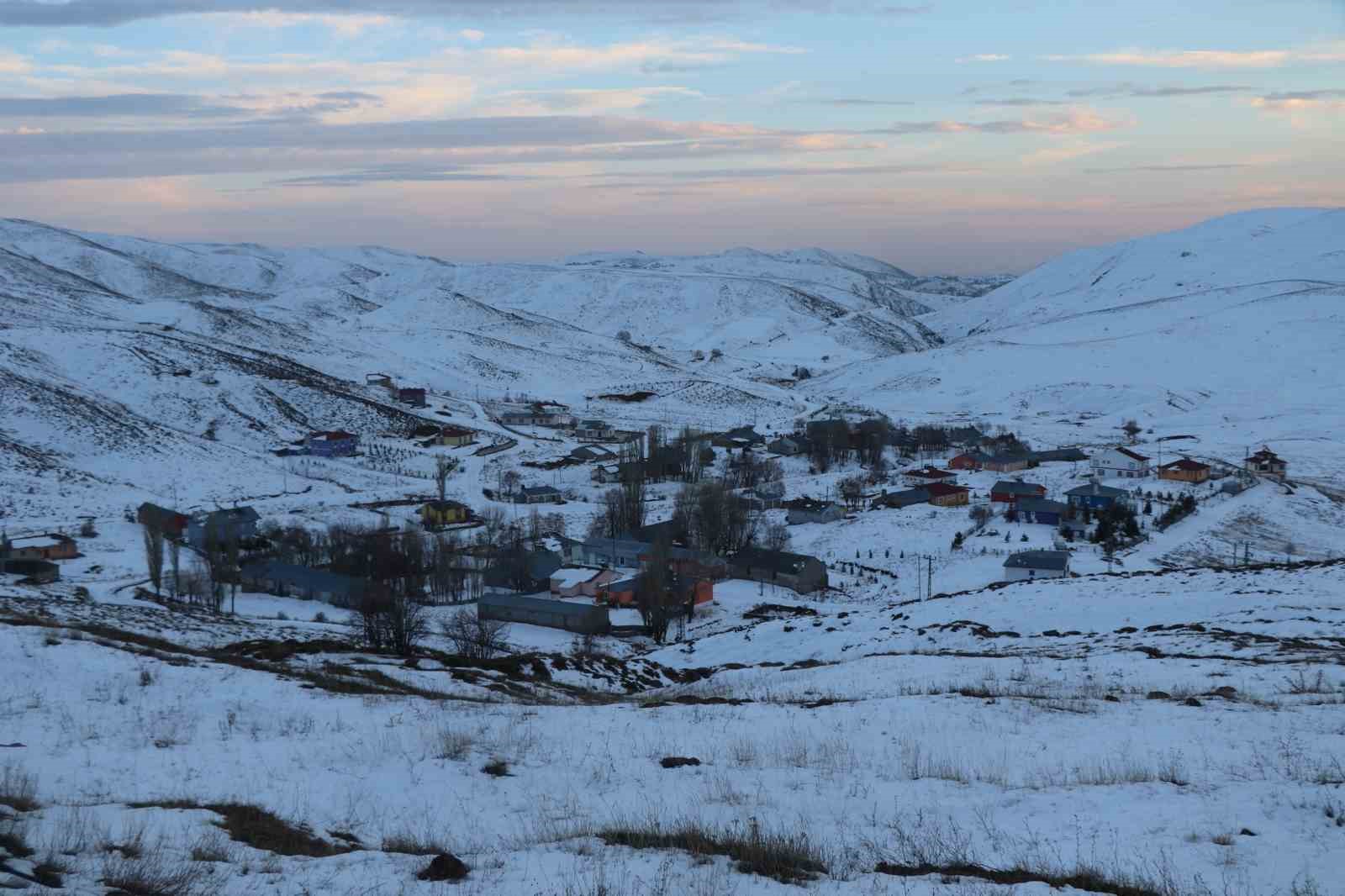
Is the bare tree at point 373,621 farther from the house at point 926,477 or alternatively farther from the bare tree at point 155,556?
the house at point 926,477

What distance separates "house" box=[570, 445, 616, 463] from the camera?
65.8m

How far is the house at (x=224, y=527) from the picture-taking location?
35.6m

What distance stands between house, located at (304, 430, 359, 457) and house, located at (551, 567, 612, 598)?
116 ft

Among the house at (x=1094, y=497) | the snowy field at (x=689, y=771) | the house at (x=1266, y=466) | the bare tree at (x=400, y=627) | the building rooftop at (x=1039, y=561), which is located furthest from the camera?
the house at (x=1266, y=466)

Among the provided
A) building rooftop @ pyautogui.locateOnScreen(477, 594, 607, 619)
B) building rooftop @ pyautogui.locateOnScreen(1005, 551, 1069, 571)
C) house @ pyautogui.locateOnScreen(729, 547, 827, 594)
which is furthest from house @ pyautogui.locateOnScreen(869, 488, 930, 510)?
building rooftop @ pyautogui.locateOnScreen(477, 594, 607, 619)

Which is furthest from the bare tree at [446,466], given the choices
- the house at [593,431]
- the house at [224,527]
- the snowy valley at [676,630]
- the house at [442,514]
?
the house at [593,431]

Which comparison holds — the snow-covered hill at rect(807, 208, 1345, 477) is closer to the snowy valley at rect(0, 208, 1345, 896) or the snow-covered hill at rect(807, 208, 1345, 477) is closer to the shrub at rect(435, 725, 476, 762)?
the snowy valley at rect(0, 208, 1345, 896)

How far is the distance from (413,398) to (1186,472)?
6157 cm

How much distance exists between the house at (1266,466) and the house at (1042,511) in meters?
16.1

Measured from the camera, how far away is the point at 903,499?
50438 millimetres

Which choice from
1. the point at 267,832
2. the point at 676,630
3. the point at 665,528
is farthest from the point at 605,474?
the point at 267,832

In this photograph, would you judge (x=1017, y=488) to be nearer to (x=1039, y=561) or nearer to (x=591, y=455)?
(x=1039, y=561)

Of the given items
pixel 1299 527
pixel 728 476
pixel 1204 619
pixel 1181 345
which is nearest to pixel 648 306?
pixel 1181 345

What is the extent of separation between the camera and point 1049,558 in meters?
34.2
